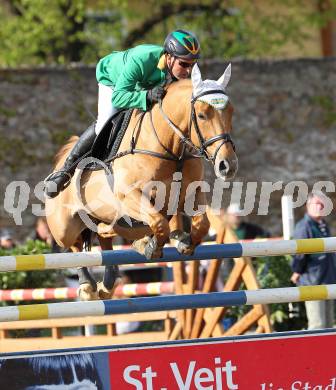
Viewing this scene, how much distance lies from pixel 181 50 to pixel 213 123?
66 centimetres

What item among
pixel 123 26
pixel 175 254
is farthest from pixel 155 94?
pixel 123 26

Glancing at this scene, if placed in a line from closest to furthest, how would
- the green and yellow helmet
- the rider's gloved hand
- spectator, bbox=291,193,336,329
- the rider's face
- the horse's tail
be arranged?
the green and yellow helmet → the rider's face → the rider's gloved hand → the horse's tail → spectator, bbox=291,193,336,329

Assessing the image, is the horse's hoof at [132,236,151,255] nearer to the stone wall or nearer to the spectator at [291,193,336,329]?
the spectator at [291,193,336,329]

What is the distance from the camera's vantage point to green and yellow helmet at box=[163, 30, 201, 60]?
681 centimetres

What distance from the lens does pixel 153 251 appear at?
21.1ft

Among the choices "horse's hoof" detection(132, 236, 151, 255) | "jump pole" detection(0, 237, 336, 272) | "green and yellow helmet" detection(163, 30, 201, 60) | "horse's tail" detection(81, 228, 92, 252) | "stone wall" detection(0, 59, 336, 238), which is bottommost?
"jump pole" detection(0, 237, 336, 272)

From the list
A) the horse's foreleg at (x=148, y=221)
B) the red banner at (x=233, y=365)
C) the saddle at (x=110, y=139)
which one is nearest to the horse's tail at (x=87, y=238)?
the saddle at (x=110, y=139)

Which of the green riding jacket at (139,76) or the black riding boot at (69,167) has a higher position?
the green riding jacket at (139,76)

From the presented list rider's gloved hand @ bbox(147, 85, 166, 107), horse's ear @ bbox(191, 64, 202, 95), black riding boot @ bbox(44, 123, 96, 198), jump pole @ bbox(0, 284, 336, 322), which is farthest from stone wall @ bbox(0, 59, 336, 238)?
jump pole @ bbox(0, 284, 336, 322)

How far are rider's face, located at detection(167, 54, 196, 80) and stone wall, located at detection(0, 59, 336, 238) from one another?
28.5ft

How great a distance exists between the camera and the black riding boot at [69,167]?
7.83 meters

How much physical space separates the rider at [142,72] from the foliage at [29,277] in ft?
12.0

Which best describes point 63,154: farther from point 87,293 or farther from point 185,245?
point 185,245

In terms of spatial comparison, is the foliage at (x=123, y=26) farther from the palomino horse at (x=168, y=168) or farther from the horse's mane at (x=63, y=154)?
the palomino horse at (x=168, y=168)
